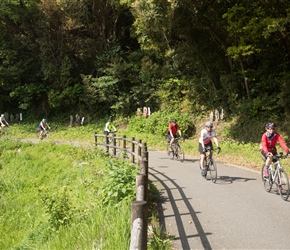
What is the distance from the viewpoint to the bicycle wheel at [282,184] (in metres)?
7.63

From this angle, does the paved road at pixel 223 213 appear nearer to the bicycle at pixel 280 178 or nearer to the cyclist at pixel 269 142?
the bicycle at pixel 280 178

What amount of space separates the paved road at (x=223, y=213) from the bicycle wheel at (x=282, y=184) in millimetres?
184

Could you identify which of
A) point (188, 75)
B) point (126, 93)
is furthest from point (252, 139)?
point (126, 93)

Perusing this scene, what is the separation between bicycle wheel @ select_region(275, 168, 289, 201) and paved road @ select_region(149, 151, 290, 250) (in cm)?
18

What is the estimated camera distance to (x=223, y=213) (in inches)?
262

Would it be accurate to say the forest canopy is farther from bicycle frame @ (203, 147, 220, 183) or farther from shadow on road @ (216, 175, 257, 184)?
shadow on road @ (216, 175, 257, 184)

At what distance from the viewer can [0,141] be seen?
21.2 m

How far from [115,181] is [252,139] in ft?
39.0

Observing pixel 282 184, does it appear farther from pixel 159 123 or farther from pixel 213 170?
pixel 159 123

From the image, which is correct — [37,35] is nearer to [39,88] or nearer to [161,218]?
[39,88]

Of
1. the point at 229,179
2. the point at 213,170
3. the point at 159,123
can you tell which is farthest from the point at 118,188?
the point at 159,123

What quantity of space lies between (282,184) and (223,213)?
2.14m

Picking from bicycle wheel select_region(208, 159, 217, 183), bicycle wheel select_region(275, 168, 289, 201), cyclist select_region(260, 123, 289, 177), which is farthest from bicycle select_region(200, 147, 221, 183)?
bicycle wheel select_region(275, 168, 289, 201)

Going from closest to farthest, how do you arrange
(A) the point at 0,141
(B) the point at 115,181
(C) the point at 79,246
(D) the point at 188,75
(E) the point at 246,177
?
(C) the point at 79,246, (B) the point at 115,181, (E) the point at 246,177, (A) the point at 0,141, (D) the point at 188,75
